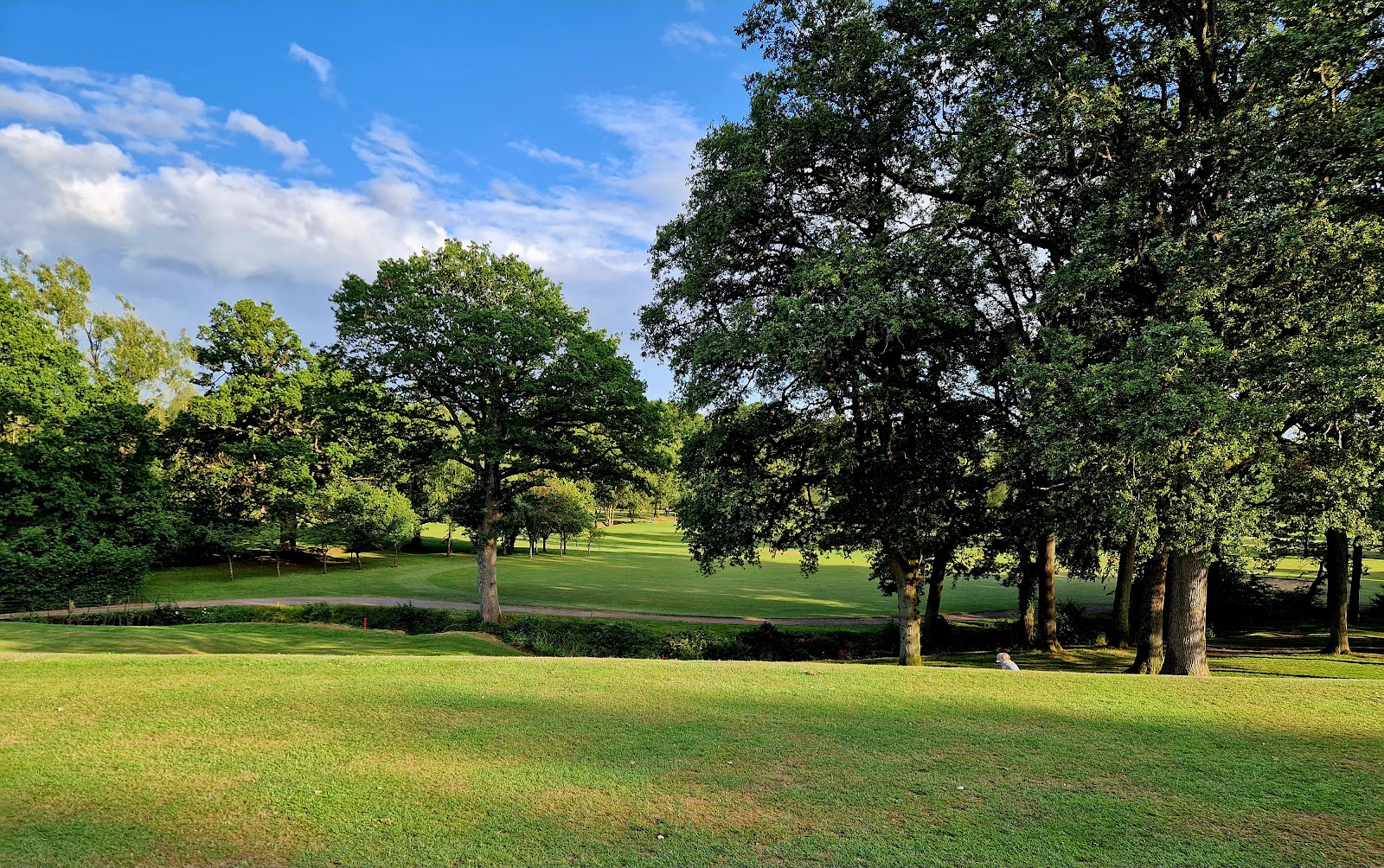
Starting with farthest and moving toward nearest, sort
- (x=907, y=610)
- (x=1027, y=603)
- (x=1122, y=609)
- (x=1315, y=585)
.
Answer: (x=1315, y=585), (x=1027, y=603), (x=1122, y=609), (x=907, y=610)

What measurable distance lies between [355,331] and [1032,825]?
2854 cm

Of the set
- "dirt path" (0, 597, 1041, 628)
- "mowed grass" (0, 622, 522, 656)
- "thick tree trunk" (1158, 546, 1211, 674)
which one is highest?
"thick tree trunk" (1158, 546, 1211, 674)

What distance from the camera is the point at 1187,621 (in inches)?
591

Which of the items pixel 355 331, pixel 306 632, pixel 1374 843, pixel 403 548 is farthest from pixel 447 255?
pixel 403 548

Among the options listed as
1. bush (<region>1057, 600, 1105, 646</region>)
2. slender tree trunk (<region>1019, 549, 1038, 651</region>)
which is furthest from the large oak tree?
bush (<region>1057, 600, 1105, 646</region>)

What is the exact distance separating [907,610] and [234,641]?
64.0ft

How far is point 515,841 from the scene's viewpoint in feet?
15.8

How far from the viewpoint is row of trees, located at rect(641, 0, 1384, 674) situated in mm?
11852

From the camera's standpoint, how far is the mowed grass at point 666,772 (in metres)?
4.84

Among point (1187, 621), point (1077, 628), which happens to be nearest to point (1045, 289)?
point (1187, 621)

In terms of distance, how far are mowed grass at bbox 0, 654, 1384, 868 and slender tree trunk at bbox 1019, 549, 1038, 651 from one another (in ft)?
54.3

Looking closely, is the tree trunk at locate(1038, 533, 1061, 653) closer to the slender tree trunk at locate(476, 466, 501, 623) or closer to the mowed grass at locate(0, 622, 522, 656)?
the mowed grass at locate(0, 622, 522, 656)

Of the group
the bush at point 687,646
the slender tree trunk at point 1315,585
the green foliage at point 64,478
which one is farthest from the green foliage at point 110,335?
the slender tree trunk at point 1315,585

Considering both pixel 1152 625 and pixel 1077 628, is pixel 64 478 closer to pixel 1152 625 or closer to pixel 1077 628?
pixel 1152 625
